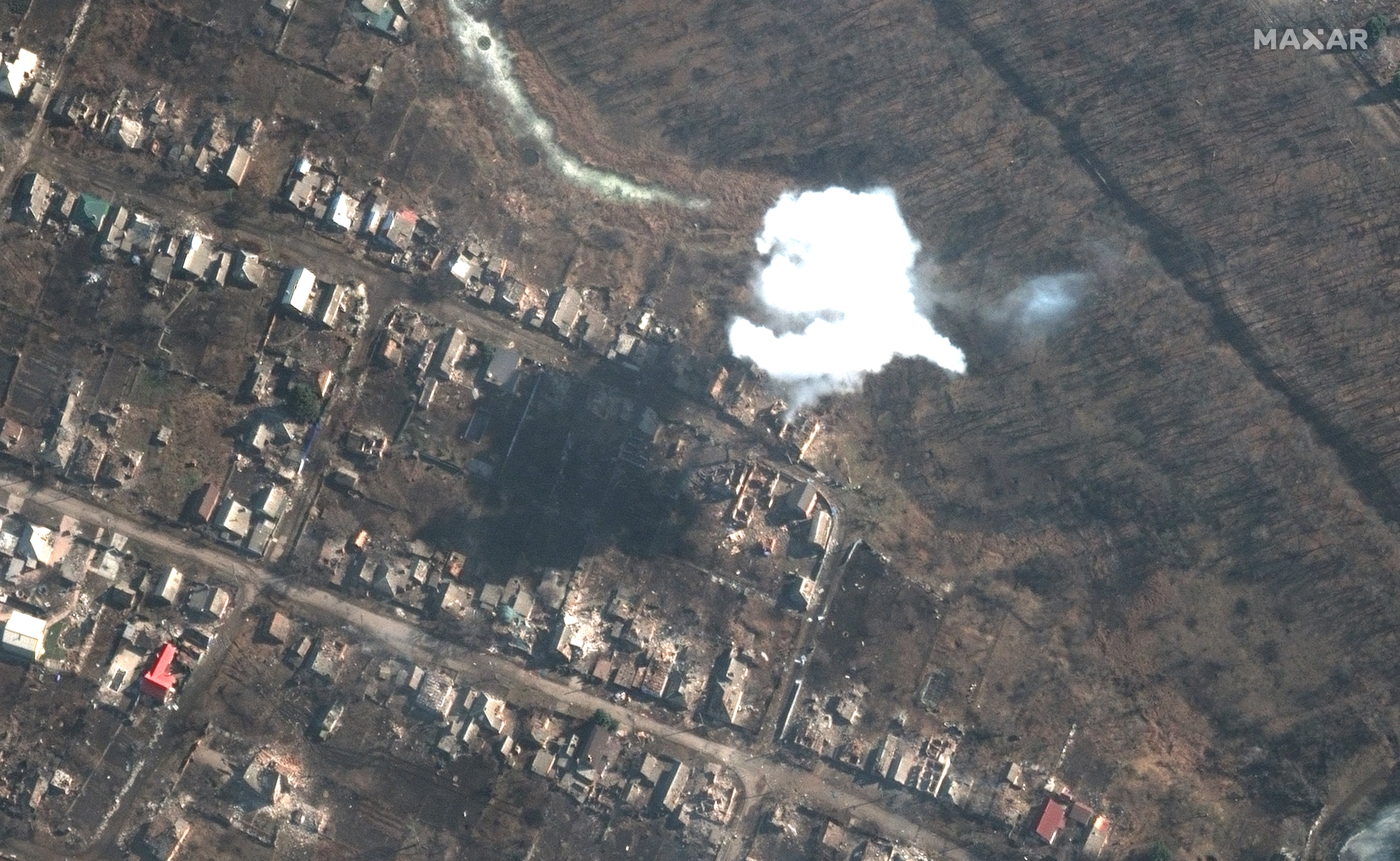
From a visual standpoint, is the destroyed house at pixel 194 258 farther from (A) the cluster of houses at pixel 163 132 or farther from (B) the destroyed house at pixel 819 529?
(B) the destroyed house at pixel 819 529

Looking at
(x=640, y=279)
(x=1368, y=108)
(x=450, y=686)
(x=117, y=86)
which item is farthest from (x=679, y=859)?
(x=1368, y=108)

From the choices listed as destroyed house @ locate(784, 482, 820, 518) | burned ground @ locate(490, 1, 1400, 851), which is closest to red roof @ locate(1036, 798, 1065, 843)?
A: burned ground @ locate(490, 1, 1400, 851)

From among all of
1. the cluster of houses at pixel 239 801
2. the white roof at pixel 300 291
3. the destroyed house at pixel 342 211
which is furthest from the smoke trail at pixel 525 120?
the cluster of houses at pixel 239 801

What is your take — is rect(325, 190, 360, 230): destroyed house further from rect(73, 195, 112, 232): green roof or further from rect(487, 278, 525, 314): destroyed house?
rect(73, 195, 112, 232): green roof

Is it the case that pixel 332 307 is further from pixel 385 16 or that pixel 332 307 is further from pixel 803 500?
pixel 803 500

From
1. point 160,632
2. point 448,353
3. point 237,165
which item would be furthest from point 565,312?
point 160,632

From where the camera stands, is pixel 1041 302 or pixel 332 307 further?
pixel 1041 302
